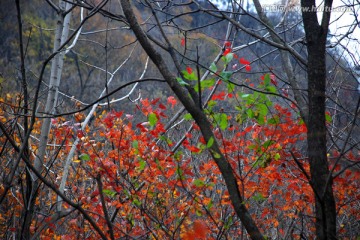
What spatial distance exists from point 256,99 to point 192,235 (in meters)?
1.19

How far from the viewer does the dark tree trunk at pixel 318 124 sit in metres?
1.97

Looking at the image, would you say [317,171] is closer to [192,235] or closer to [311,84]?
[311,84]

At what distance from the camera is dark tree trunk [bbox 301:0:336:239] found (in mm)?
1972

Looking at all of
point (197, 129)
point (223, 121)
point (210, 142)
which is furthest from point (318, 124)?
point (197, 129)

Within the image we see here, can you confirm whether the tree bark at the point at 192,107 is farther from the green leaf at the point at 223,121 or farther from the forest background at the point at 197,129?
the green leaf at the point at 223,121

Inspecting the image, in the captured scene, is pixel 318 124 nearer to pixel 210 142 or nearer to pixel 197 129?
pixel 210 142

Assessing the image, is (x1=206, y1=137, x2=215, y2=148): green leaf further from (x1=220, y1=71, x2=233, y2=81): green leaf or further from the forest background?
(x1=220, y1=71, x2=233, y2=81): green leaf

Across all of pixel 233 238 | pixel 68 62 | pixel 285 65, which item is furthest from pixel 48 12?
pixel 285 65

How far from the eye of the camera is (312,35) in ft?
7.09

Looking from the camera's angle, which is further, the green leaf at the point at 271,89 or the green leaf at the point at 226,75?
the green leaf at the point at 271,89

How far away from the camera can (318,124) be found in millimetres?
2055

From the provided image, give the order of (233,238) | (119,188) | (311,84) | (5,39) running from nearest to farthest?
(311,84) → (119,188) → (233,238) → (5,39)

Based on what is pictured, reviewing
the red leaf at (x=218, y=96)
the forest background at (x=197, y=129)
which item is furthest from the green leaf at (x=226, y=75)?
the red leaf at (x=218, y=96)

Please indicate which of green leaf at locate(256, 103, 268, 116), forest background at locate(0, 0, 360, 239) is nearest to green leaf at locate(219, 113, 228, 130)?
forest background at locate(0, 0, 360, 239)
